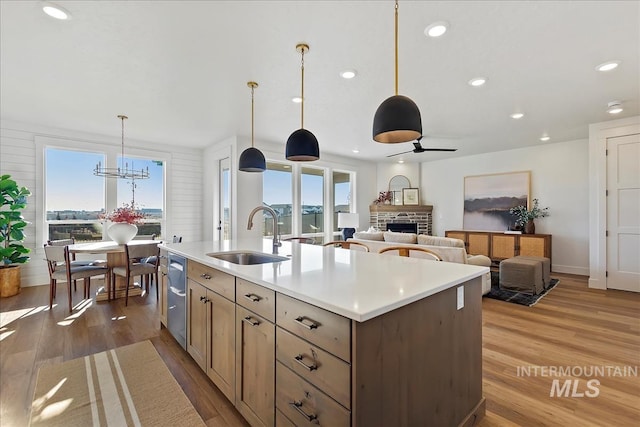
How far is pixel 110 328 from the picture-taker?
3164mm

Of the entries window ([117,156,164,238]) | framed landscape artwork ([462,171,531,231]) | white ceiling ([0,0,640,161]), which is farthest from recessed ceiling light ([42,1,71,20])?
framed landscape artwork ([462,171,531,231])

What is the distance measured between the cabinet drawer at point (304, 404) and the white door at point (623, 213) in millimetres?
5731

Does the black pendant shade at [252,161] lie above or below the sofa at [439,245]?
above

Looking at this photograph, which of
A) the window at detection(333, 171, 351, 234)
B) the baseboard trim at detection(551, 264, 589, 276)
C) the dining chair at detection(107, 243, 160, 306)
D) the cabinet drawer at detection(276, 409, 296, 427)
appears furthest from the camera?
the window at detection(333, 171, 351, 234)

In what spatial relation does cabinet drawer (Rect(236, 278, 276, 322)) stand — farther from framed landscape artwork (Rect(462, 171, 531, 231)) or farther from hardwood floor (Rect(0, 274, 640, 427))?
framed landscape artwork (Rect(462, 171, 531, 231))

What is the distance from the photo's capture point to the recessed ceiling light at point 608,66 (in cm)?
284

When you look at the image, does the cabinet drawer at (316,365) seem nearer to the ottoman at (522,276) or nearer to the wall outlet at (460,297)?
the wall outlet at (460,297)

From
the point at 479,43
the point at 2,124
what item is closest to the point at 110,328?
the point at 2,124

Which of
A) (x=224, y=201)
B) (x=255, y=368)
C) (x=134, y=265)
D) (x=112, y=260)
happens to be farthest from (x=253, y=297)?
(x=224, y=201)

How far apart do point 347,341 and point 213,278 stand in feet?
4.16

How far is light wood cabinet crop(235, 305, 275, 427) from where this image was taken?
1.47m

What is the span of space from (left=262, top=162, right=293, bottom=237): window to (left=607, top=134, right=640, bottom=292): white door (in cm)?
565

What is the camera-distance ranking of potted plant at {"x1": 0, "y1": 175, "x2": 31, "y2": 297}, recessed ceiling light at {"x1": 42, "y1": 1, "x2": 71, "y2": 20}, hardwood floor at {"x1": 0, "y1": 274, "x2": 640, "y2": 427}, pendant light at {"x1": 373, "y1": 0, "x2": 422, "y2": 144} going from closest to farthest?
pendant light at {"x1": 373, "y1": 0, "x2": 422, "y2": 144}
hardwood floor at {"x1": 0, "y1": 274, "x2": 640, "y2": 427}
recessed ceiling light at {"x1": 42, "y1": 1, "x2": 71, "y2": 20}
potted plant at {"x1": 0, "y1": 175, "x2": 31, "y2": 297}

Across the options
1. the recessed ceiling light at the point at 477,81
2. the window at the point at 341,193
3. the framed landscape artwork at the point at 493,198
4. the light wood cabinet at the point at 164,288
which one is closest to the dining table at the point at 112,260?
the light wood cabinet at the point at 164,288
